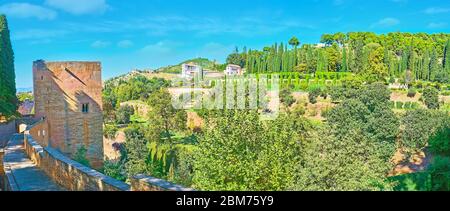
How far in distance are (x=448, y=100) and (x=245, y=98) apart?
12823 millimetres

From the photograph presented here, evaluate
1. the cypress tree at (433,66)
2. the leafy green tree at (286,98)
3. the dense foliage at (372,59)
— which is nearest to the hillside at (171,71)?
the dense foliage at (372,59)

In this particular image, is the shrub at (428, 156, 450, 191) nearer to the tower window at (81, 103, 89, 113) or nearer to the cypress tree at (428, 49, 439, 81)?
the tower window at (81, 103, 89, 113)

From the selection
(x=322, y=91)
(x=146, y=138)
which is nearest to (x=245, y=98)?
(x=146, y=138)

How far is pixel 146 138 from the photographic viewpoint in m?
21.8

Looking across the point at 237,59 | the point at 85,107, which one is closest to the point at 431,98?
the point at 237,59

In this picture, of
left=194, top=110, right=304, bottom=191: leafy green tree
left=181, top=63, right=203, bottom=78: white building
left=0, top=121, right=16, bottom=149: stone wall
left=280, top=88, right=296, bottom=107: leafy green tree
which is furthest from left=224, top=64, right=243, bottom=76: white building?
left=0, top=121, right=16, bottom=149: stone wall

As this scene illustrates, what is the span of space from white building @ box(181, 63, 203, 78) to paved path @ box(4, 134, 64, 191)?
22.1 metres

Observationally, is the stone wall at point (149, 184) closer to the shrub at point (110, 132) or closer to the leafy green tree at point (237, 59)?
the shrub at point (110, 132)

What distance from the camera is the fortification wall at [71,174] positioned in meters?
3.56

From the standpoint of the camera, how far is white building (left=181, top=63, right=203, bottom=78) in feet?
95.1
